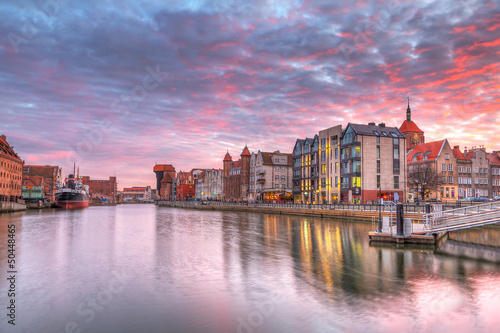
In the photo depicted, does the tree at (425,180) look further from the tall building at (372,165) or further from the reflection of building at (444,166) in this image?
the reflection of building at (444,166)

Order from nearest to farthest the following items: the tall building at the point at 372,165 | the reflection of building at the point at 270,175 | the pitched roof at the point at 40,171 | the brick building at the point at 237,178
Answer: the tall building at the point at 372,165
the reflection of building at the point at 270,175
the brick building at the point at 237,178
the pitched roof at the point at 40,171

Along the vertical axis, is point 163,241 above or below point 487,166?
below

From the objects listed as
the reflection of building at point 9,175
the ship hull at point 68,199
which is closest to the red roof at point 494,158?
the reflection of building at point 9,175

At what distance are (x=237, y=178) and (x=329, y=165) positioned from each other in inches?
2131

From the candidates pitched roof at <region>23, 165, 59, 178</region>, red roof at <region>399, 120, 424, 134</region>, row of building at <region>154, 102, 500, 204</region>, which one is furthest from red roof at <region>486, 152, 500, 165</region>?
pitched roof at <region>23, 165, 59, 178</region>

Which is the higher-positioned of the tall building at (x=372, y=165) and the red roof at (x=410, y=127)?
the red roof at (x=410, y=127)

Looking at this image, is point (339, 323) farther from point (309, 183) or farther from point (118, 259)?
point (309, 183)

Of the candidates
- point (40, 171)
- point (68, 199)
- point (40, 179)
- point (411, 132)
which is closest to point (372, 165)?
point (411, 132)

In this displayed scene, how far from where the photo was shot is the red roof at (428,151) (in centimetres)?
8681

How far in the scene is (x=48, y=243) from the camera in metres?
34.9

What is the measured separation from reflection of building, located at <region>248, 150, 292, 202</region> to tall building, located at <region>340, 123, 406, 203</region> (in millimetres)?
33805

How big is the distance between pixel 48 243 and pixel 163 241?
421 inches

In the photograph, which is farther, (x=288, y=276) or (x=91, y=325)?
(x=288, y=276)

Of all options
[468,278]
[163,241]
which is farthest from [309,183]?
[468,278]
